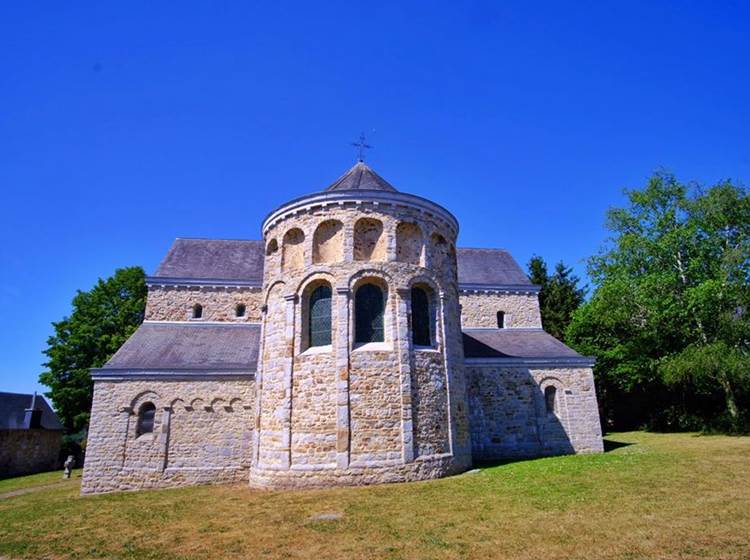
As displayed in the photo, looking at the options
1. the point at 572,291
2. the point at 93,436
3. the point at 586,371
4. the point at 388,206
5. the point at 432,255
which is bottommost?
the point at 93,436

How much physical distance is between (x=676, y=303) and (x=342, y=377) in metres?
19.3

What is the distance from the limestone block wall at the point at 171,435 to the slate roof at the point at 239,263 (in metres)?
5.94

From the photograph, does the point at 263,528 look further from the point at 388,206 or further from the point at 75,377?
the point at 75,377

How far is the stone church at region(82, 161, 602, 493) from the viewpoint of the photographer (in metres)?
12.6

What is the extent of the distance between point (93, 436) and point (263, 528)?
999 cm

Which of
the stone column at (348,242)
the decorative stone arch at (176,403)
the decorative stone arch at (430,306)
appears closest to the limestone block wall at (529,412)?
the decorative stone arch at (430,306)

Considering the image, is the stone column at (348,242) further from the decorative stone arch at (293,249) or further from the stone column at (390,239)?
the decorative stone arch at (293,249)

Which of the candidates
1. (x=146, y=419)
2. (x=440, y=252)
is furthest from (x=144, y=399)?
(x=440, y=252)

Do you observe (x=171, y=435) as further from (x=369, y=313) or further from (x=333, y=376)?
(x=369, y=313)

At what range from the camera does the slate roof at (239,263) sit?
21031 mm

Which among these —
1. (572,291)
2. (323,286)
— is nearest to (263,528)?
(323,286)

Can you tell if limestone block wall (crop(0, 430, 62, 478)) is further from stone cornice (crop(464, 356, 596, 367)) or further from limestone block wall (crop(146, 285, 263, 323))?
stone cornice (crop(464, 356, 596, 367))

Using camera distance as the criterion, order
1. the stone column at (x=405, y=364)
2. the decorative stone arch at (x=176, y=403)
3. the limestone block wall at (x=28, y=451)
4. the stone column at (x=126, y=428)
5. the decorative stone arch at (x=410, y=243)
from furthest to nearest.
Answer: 1. the limestone block wall at (x=28, y=451)
2. the decorative stone arch at (x=176, y=403)
3. the stone column at (x=126, y=428)
4. the decorative stone arch at (x=410, y=243)
5. the stone column at (x=405, y=364)

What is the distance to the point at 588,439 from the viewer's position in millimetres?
18438
